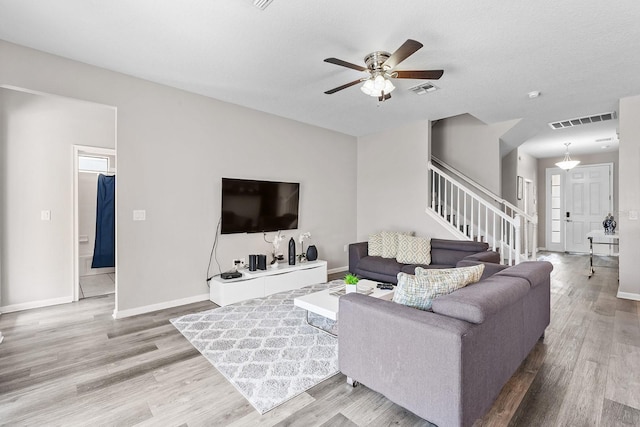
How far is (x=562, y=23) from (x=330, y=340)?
3285 mm

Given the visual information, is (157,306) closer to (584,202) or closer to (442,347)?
(442,347)

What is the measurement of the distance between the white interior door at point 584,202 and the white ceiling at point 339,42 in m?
4.79

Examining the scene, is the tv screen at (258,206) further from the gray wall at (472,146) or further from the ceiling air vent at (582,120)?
the ceiling air vent at (582,120)

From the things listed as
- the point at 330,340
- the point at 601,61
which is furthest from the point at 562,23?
the point at 330,340

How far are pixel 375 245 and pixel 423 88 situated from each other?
7.88 feet

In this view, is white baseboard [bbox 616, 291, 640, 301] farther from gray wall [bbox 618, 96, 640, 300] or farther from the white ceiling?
the white ceiling

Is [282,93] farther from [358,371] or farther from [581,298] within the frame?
[581,298]

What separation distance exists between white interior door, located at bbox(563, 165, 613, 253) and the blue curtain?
1058cm

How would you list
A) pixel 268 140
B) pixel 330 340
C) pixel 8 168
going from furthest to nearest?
pixel 268 140 → pixel 8 168 → pixel 330 340

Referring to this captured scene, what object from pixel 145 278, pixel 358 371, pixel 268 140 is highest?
pixel 268 140

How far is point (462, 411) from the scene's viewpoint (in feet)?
4.82

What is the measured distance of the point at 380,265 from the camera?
14.7 ft

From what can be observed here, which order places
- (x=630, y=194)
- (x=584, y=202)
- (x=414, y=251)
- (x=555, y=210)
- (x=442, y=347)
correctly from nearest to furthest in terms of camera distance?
(x=442, y=347)
(x=630, y=194)
(x=414, y=251)
(x=584, y=202)
(x=555, y=210)

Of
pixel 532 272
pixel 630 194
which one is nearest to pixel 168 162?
pixel 532 272
